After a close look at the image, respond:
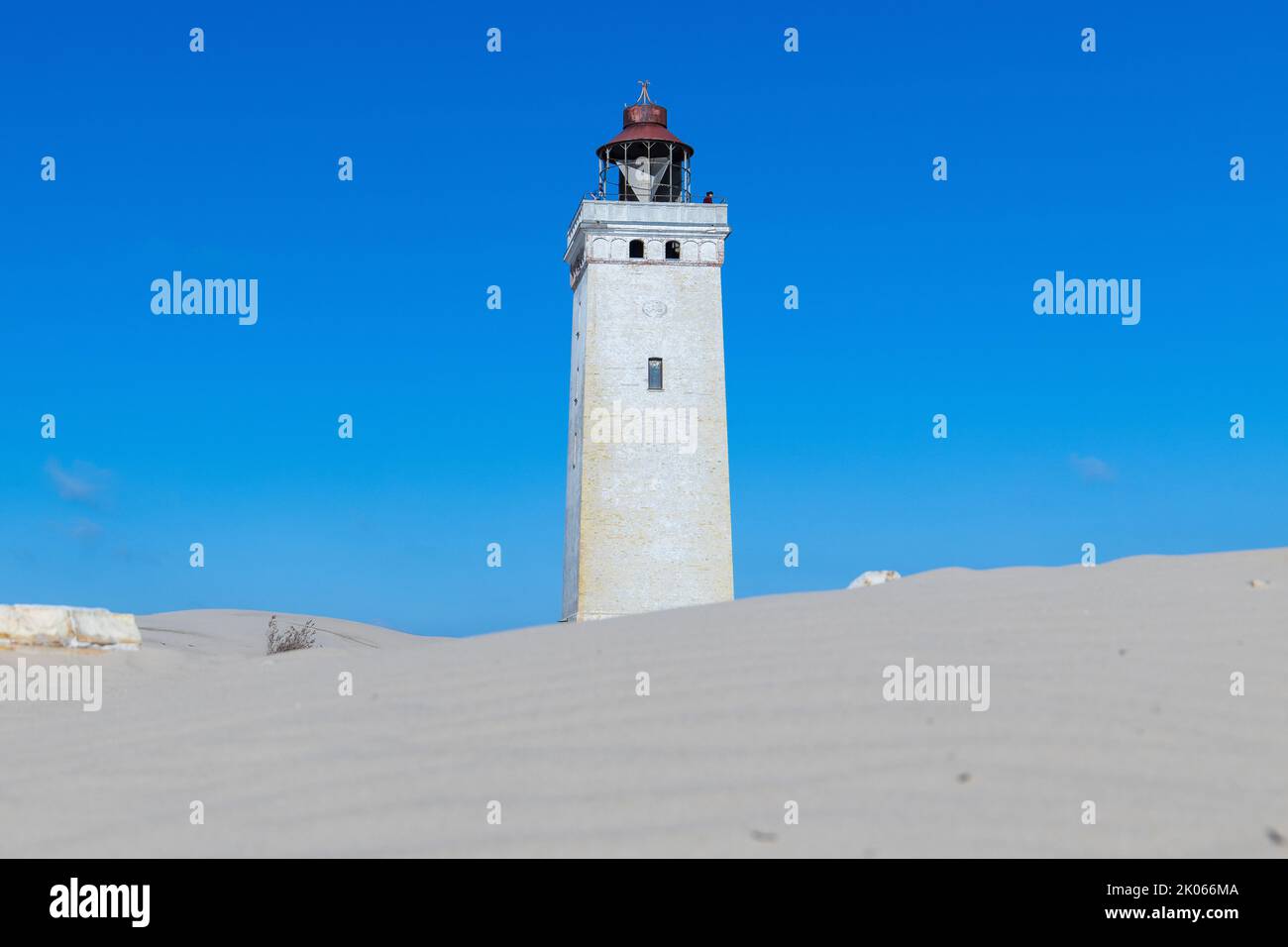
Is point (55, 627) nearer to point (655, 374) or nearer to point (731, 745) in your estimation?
point (731, 745)

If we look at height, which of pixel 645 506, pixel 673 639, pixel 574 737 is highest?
pixel 645 506

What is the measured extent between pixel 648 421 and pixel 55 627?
16.2 metres

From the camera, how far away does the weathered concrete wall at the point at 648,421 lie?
2325 cm

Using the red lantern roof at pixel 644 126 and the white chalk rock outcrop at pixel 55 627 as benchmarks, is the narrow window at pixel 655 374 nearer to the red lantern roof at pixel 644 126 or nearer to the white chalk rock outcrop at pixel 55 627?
the red lantern roof at pixel 644 126

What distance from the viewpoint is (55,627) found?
8492 mm

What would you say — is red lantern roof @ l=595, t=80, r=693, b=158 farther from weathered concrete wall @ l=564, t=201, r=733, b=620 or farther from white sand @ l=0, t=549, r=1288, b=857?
white sand @ l=0, t=549, r=1288, b=857

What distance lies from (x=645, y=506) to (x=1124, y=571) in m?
17.1

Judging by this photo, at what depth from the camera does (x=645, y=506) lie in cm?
2348

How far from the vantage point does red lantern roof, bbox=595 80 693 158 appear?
25.5m

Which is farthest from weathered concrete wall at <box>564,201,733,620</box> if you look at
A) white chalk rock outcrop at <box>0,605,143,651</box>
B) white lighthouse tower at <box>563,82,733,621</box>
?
white chalk rock outcrop at <box>0,605,143,651</box>

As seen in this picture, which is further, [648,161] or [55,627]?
[648,161]

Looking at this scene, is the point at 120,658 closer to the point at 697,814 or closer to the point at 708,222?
the point at 697,814

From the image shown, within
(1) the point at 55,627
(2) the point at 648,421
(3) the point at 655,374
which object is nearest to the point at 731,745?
(1) the point at 55,627
